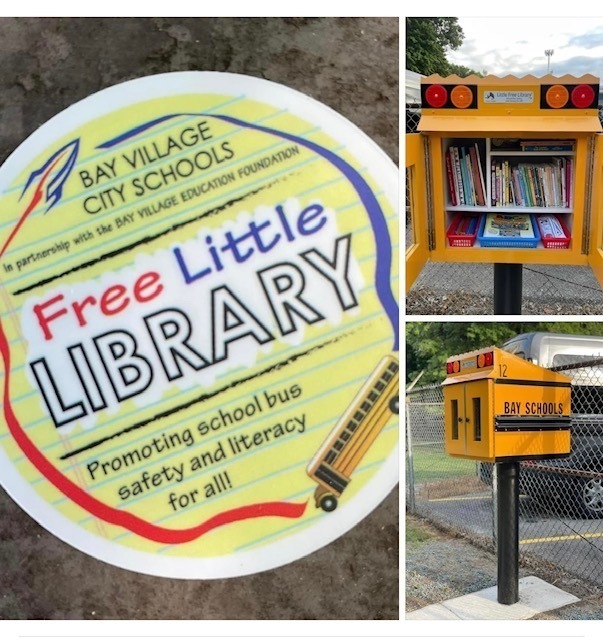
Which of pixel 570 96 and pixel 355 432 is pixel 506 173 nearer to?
pixel 570 96

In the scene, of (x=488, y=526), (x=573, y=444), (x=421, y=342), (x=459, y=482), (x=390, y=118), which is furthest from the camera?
(x=459, y=482)

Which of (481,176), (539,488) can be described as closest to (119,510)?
(481,176)

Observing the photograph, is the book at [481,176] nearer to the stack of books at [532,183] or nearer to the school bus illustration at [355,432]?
the stack of books at [532,183]

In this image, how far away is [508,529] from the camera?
271 cm

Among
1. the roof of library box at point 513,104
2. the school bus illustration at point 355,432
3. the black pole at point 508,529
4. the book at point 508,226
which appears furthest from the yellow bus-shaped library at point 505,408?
the roof of library box at point 513,104

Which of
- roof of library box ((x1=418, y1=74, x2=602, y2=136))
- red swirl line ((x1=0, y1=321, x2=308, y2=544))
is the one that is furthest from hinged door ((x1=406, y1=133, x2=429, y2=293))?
red swirl line ((x1=0, y1=321, x2=308, y2=544))

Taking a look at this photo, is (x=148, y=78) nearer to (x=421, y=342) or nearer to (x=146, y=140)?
(x=146, y=140)

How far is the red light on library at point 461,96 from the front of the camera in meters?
2.56

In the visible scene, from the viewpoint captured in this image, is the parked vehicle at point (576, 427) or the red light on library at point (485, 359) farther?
the parked vehicle at point (576, 427)

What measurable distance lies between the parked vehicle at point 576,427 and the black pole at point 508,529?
0.27m

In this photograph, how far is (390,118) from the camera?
101 inches

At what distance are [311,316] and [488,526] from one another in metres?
1.97

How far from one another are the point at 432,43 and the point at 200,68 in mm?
1011

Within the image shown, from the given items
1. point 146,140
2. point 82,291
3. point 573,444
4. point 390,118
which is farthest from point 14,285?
point 573,444
